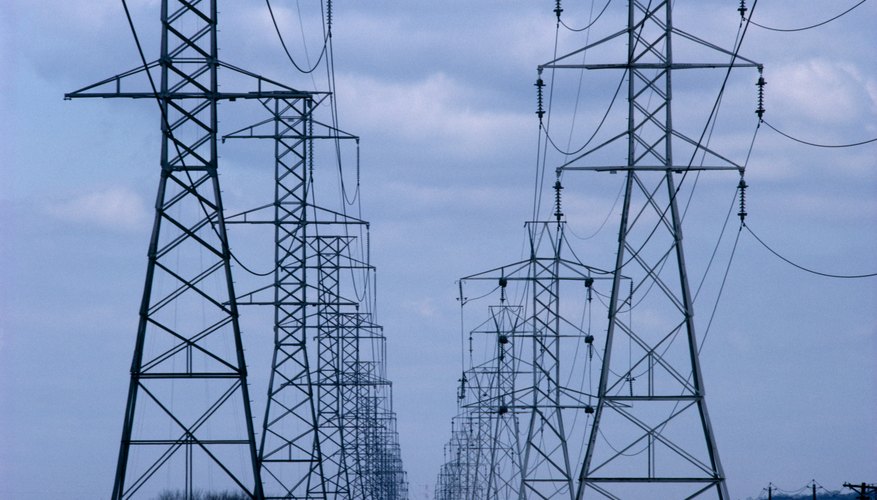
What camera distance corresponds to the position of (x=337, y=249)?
54812mm

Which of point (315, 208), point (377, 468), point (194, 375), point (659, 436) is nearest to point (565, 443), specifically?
point (315, 208)

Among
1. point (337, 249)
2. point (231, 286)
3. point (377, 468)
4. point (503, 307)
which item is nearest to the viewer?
point (231, 286)

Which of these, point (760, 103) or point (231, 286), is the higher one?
point (760, 103)

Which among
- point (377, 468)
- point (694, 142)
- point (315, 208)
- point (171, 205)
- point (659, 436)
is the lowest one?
point (659, 436)

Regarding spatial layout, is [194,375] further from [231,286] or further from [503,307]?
[503,307]

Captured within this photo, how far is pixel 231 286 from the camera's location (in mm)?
27844

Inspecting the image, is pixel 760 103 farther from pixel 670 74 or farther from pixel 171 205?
pixel 171 205

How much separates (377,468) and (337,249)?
44.1 metres

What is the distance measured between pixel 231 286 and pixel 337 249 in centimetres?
2698

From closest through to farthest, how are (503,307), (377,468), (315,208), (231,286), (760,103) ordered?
(231,286) → (760,103) → (315,208) → (503,307) → (377,468)

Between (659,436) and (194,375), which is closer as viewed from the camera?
(194,375)

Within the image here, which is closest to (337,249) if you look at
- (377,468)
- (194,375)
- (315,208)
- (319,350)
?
(319,350)

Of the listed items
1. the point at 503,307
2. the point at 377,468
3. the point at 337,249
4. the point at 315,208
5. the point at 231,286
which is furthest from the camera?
the point at 377,468

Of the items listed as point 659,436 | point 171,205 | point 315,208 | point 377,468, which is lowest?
point 659,436
